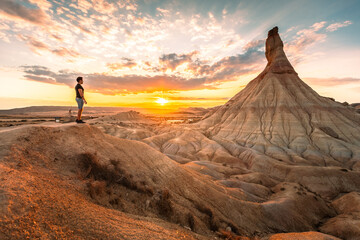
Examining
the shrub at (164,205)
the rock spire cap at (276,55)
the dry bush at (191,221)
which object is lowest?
the dry bush at (191,221)

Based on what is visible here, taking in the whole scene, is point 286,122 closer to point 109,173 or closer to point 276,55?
point 276,55

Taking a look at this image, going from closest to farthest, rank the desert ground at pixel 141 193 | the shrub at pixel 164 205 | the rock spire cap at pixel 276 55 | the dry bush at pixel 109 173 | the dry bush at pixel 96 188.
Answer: the desert ground at pixel 141 193, the dry bush at pixel 96 188, the dry bush at pixel 109 173, the shrub at pixel 164 205, the rock spire cap at pixel 276 55

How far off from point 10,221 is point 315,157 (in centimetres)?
5841

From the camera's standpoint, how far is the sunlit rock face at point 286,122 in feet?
151

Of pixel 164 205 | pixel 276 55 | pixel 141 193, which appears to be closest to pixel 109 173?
pixel 141 193

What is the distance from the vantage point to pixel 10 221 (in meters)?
4.45

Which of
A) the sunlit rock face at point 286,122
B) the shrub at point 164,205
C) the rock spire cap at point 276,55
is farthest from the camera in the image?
the rock spire cap at point 276,55

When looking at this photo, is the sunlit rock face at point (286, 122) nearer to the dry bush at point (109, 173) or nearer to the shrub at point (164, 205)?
the shrub at point (164, 205)

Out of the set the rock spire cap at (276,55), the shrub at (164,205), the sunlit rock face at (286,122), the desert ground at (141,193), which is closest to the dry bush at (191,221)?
the desert ground at (141,193)

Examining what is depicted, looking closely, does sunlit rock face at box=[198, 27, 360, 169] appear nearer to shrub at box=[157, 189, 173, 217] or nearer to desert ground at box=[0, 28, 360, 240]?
desert ground at box=[0, 28, 360, 240]

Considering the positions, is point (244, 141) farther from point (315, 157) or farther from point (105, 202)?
point (105, 202)

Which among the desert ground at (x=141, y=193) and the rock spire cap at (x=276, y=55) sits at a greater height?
the rock spire cap at (x=276, y=55)

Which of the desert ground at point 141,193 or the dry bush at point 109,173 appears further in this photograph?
the dry bush at point 109,173

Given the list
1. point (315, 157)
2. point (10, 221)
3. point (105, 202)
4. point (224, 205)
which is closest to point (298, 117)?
point (315, 157)
